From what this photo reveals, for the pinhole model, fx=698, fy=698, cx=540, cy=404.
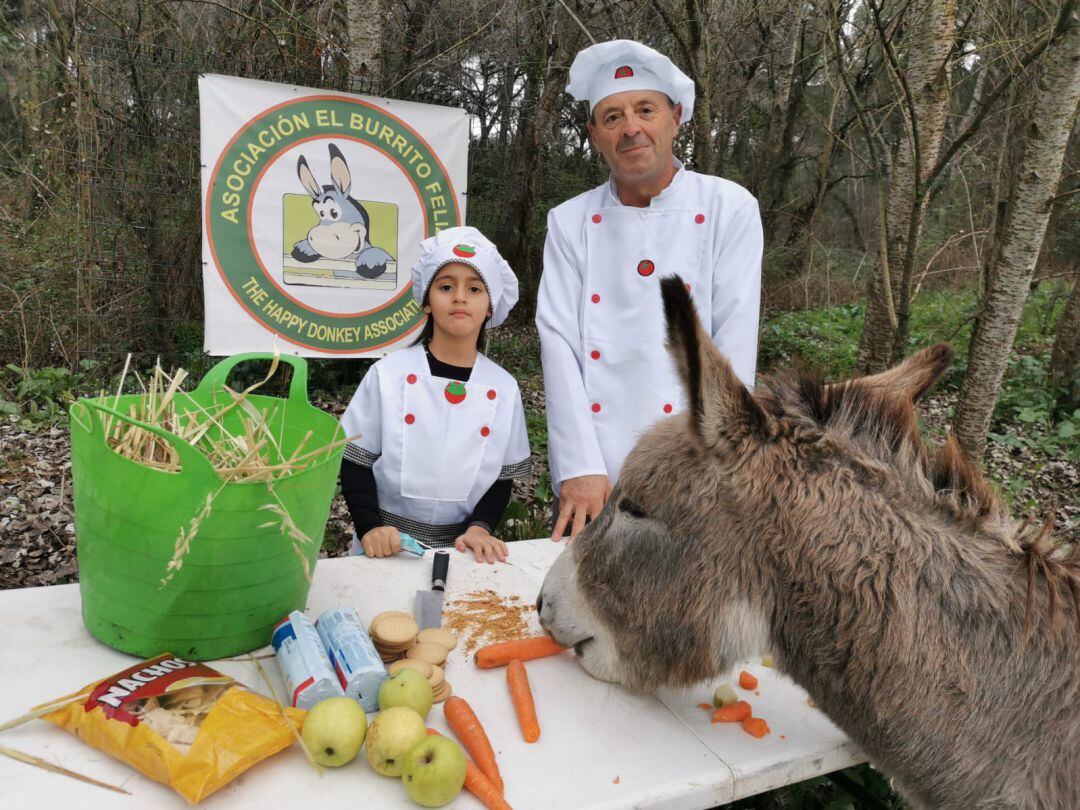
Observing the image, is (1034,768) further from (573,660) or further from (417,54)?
(417,54)

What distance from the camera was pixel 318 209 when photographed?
5230 mm

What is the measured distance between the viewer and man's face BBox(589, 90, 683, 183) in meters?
2.82

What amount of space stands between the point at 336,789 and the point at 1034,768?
136 cm

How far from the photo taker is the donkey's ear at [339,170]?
17.1 feet

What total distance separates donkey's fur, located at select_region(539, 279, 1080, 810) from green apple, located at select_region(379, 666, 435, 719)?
0.45 meters

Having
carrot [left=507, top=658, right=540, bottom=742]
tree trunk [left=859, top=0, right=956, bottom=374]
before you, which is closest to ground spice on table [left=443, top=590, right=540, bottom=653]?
carrot [left=507, top=658, right=540, bottom=742]

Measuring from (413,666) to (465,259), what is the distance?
1.73m

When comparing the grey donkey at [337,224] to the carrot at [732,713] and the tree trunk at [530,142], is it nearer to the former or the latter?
A: the tree trunk at [530,142]

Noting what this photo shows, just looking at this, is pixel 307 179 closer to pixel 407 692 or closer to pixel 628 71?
pixel 628 71

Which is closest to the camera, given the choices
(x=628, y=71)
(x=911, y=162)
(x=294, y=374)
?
(x=294, y=374)

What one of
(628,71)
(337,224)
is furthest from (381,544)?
(337,224)

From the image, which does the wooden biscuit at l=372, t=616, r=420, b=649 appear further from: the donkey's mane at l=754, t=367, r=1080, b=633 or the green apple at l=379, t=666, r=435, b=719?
the donkey's mane at l=754, t=367, r=1080, b=633

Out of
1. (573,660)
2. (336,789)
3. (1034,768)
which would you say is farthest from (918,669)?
(336,789)

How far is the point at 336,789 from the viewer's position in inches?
55.2
